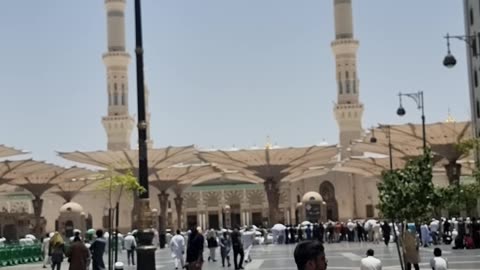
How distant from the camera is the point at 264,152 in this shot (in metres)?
56.7

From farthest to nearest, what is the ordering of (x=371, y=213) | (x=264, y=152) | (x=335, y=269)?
(x=371, y=213), (x=264, y=152), (x=335, y=269)

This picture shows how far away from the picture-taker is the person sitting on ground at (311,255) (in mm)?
4754

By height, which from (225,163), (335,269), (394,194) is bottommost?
(335,269)

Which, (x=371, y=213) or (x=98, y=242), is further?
(x=371, y=213)

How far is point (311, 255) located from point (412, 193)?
39.6 feet

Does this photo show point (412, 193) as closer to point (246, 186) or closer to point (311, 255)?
point (311, 255)

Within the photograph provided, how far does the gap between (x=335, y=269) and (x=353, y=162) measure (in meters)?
41.0

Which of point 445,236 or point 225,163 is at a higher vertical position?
point 225,163

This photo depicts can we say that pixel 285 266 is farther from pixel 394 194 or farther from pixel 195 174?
pixel 195 174

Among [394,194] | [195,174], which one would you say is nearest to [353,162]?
[195,174]

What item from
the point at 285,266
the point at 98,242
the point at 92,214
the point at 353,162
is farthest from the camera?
the point at 92,214

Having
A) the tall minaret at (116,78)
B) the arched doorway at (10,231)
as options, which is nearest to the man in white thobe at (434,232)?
the arched doorway at (10,231)

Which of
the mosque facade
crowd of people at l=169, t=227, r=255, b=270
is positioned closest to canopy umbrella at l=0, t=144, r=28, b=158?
crowd of people at l=169, t=227, r=255, b=270

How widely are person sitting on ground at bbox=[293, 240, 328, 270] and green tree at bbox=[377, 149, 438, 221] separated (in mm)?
11995
